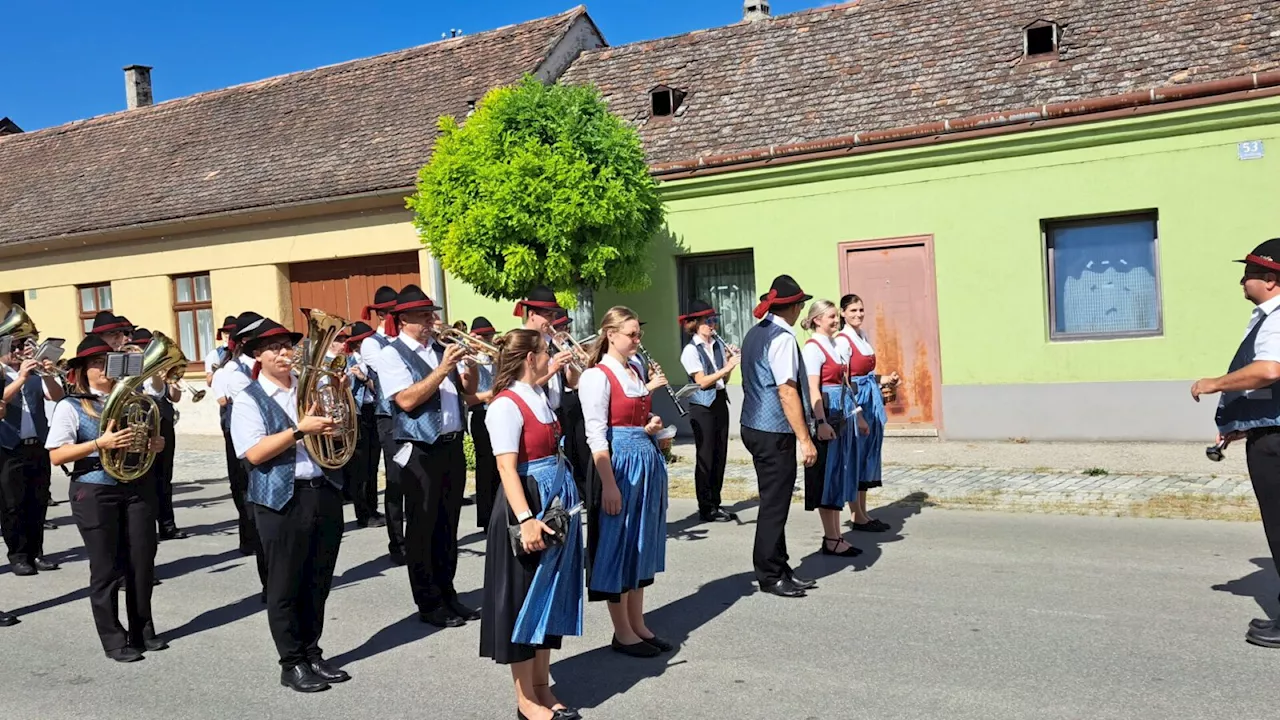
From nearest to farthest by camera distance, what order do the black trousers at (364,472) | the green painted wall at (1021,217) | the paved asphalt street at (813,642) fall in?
the paved asphalt street at (813,642) → the black trousers at (364,472) → the green painted wall at (1021,217)

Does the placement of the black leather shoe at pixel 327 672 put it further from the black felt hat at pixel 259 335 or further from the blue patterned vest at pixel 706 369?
the blue patterned vest at pixel 706 369

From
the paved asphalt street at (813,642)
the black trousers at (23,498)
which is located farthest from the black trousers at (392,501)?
the black trousers at (23,498)

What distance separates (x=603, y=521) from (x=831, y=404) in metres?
3.04

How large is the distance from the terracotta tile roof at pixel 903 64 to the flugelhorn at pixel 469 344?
8398 mm

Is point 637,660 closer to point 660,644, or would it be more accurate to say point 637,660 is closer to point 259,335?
point 660,644

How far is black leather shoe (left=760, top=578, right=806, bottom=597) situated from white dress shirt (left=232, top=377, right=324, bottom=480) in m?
2.84

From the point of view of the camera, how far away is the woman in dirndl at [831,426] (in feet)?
26.1

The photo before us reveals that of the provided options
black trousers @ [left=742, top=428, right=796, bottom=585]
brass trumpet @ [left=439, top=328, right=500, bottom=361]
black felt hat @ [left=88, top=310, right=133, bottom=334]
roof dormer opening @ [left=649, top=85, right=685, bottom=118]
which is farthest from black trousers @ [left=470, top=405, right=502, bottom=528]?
roof dormer opening @ [left=649, top=85, right=685, bottom=118]

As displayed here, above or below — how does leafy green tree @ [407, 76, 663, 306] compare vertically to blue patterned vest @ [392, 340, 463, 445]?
above

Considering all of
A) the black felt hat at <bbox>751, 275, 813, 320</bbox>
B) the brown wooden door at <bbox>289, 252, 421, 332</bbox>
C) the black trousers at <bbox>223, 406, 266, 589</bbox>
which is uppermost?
the brown wooden door at <bbox>289, 252, 421, 332</bbox>

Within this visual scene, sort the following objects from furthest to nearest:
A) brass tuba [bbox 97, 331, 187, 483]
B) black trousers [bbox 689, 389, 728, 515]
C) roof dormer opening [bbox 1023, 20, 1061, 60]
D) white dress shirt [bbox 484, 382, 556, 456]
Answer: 1. roof dormer opening [bbox 1023, 20, 1061, 60]
2. black trousers [bbox 689, 389, 728, 515]
3. brass tuba [bbox 97, 331, 187, 483]
4. white dress shirt [bbox 484, 382, 556, 456]

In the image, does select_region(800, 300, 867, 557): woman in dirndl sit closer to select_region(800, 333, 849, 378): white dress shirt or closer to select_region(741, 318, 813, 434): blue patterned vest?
select_region(800, 333, 849, 378): white dress shirt

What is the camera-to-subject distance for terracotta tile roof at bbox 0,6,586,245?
61.7ft

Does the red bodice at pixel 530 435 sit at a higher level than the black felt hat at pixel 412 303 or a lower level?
lower
